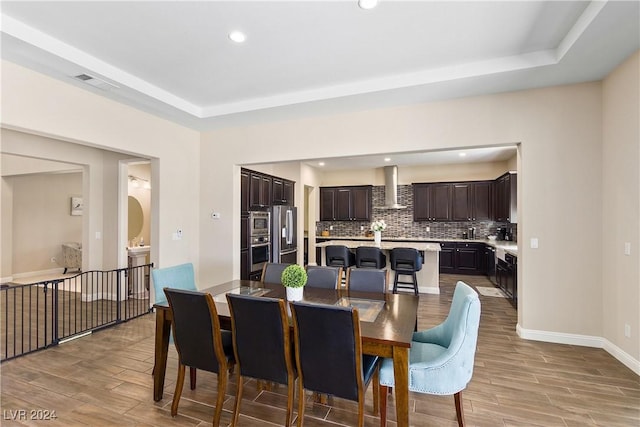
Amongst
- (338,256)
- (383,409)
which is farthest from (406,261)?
(383,409)

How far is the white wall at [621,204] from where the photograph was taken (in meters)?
2.79

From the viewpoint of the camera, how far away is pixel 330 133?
442 centimetres

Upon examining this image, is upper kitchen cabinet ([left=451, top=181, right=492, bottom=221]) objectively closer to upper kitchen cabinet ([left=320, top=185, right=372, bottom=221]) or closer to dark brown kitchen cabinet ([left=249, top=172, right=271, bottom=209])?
upper kitchen cabinet ([left=320, top=185, right=372, bottom=221])

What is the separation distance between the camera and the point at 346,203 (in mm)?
8930

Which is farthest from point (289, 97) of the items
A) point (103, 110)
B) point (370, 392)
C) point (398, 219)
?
point (398, 219)

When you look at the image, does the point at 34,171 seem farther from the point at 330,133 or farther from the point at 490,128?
the point at 490,128

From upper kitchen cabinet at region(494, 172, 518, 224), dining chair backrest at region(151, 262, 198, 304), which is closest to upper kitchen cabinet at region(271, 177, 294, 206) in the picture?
dining chair backrest at region(151, 262, 198, 304)

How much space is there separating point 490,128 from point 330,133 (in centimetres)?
201

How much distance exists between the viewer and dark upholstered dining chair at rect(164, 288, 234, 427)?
2035 millimetres

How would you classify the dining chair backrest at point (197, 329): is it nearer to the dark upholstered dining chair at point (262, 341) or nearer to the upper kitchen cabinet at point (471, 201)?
the dark upholstered dining chair at point (262, 341)

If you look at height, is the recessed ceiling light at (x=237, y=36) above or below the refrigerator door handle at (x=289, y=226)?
above

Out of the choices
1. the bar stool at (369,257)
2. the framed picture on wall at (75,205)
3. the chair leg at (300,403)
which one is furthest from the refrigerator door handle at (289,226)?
the framed picture on wall at (75,205)

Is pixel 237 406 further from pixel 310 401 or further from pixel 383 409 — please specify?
pixel 383 409

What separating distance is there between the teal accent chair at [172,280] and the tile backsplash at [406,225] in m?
6.25
